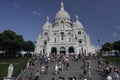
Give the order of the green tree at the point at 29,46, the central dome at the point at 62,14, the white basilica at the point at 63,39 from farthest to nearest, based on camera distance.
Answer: the central dome at the point at 62,14 → the green tree at the point at 29,46 → the white basilica at the point at 63,39

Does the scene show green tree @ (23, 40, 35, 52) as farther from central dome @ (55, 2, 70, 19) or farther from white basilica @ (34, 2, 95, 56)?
central dome @ (55, 2, 70, 19)

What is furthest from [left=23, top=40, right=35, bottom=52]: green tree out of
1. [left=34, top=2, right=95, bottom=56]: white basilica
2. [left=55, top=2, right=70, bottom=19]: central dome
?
[left=55, top=2, right=70, bottom=19]: central dome

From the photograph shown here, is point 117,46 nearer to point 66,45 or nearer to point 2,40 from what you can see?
point 66,45

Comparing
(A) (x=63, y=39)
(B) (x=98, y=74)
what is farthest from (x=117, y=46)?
(B) (x=98, y=74)

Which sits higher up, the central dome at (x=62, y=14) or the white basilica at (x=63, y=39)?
the central dome at (x=62, y=14)

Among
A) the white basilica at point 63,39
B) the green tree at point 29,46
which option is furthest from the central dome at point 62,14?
the green tree at point 29,46

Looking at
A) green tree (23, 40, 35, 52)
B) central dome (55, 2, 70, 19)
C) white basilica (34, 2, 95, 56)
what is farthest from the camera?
central dome (55, 2, 70, 19)

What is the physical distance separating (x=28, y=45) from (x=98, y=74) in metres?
67.4

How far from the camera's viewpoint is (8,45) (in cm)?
6006

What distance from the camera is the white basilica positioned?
8119cm

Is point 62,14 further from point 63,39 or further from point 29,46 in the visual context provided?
point 29,46

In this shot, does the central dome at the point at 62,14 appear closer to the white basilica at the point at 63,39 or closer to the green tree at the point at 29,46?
the white basilica at the point at 63,39

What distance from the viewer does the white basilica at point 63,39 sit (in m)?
81.2

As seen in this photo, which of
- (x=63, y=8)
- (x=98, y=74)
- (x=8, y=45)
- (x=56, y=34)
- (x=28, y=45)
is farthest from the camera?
(x=63, y=8)
